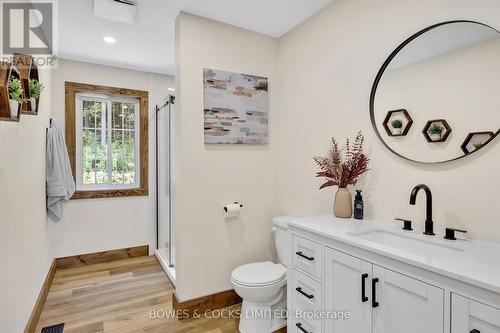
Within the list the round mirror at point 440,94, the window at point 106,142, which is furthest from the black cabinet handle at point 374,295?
the window at point 106,142

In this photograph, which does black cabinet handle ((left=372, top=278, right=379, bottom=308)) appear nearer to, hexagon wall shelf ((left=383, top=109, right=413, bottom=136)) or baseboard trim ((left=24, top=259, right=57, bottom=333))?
hexagon wall shelf ((left=383, top=109, right=413, bottom=136))

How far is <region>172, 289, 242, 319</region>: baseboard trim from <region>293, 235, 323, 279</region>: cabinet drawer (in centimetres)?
99

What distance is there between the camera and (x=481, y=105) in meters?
1.29

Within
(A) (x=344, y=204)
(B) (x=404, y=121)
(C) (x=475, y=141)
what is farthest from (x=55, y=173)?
(C) (x=475, y=141)

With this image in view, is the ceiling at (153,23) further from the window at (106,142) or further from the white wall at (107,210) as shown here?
the window at (106,142)

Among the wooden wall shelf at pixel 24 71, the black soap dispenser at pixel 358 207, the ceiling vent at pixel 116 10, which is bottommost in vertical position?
the black soap dispenser at pixel 358 207

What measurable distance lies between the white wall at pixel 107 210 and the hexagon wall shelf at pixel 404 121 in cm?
293

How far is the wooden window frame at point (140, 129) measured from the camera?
3.19 m

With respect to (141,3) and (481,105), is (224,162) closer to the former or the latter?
(141,3)

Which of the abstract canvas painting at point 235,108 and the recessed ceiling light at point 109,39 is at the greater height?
the recessed ceiling light at point 109,39

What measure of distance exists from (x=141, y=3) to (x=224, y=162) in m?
1.41

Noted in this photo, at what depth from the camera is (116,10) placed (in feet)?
6.83

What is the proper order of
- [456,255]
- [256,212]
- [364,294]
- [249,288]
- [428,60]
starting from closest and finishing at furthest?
1. [456,255]
2. [364,294]
3. [428,60]
4. [249,288]
5. [256,212]

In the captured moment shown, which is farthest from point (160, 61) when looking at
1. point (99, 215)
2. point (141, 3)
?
point (99, 215)
